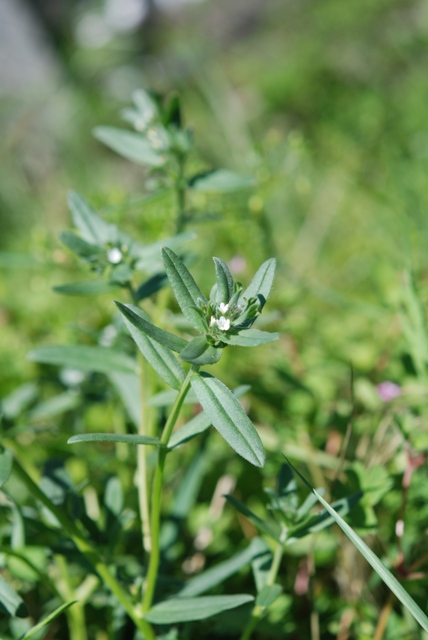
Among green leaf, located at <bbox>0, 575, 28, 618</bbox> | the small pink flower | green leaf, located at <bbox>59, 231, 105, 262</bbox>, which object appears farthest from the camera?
the small pink flower

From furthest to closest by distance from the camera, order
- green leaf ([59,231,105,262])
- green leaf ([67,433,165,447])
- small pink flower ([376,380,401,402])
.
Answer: small pink flower ([376,380,401,402]) → green leaf ([59,231,105,262]) → green leaf ([67,433,165,447])

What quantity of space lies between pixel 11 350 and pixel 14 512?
807 mm

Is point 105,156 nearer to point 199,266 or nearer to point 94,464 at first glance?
point 199,266

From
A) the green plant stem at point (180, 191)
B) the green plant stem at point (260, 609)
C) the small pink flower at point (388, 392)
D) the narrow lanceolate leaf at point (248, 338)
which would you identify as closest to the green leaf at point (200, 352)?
the narrow lanceolate leaf at point (248, 338)

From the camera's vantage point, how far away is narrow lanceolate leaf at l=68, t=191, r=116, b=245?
0.99 metres

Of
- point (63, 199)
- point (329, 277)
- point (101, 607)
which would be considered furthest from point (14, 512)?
point (63, 199)

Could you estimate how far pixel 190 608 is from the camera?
0.83 metres

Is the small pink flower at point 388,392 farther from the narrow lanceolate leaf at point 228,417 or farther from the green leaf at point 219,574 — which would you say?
the narrow lanceolate leaf at point 228,417

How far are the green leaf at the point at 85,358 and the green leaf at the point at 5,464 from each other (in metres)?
0.19

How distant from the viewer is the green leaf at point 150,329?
683 mm

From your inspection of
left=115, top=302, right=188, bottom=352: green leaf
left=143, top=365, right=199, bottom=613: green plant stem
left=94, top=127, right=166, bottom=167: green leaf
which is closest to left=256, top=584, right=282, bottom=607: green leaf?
left=143, top=365, right=199, bottom=613: green plant stem

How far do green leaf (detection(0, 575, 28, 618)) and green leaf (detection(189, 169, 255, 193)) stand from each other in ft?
2.18

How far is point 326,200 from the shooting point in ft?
8.13

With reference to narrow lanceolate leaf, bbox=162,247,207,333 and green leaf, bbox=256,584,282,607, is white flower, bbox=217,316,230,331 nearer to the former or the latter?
narrow lanceolate leaf, bbox=162,247,207,333
